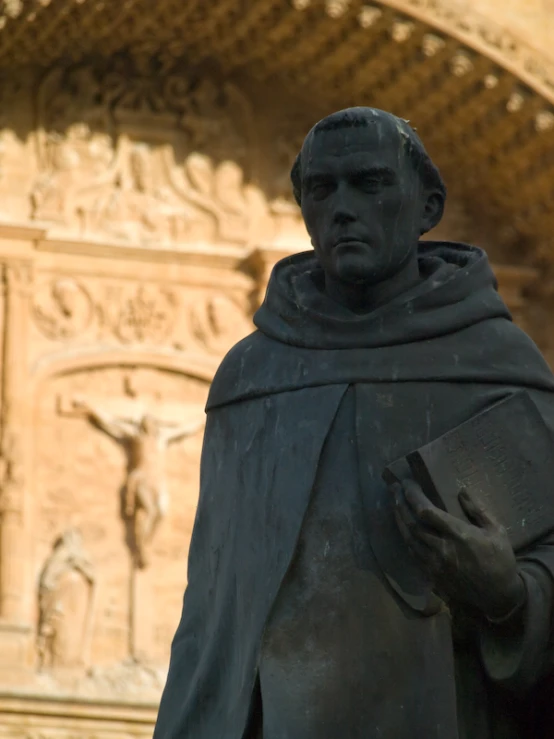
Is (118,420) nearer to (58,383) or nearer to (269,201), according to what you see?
(58,383)

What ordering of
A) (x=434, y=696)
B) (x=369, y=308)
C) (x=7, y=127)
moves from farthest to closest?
(x=7, y=127) < (x=369, y=308) < (x=434, y=696)

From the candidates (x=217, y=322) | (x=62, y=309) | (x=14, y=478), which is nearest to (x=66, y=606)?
(x=14, y=478)

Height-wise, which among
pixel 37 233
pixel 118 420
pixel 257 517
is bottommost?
pixel 257 517

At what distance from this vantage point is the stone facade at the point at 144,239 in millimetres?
11305

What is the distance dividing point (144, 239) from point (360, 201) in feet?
31.1

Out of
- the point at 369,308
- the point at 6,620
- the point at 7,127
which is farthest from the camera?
the point at 7,127

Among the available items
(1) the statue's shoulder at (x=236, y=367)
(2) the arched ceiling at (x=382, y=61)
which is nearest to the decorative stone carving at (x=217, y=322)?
(2) the arched ceiling at (x=382, y=61)

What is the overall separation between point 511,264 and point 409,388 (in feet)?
33.0

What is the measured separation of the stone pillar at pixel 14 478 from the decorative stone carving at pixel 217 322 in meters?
0.83

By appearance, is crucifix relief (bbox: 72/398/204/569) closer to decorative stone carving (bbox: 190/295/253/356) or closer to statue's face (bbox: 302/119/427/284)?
decorative stone carving (bbox: 190/295/253/356)

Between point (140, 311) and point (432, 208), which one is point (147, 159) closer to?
point (140, 311)

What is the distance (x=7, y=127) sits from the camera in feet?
39.4

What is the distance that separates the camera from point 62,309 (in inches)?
465

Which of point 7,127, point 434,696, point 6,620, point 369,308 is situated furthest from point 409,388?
point 7,127
